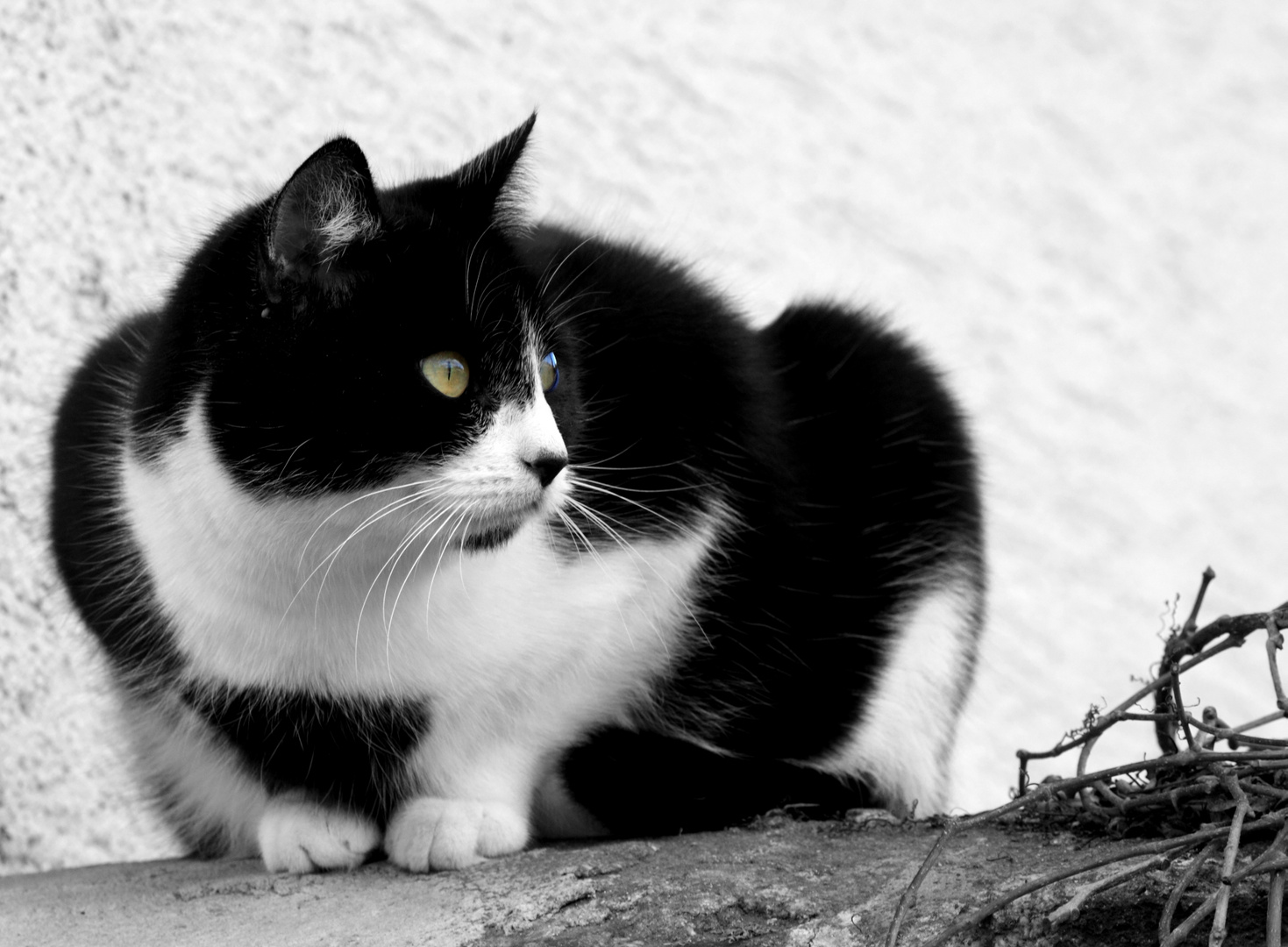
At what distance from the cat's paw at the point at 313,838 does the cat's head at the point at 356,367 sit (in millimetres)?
232

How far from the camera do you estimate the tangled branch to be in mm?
579

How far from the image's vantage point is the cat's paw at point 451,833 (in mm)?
884

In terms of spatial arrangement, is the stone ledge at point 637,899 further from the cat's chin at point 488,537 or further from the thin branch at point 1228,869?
the cat's chin at point 488,537

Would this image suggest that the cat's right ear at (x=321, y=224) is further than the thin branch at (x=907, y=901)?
Yes

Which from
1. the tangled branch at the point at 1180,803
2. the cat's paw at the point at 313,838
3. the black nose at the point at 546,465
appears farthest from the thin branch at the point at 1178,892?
the cat's paw at the point at 313,838

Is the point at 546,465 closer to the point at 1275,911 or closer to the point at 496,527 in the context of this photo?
the point at 496,527

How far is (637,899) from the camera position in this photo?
0.75m

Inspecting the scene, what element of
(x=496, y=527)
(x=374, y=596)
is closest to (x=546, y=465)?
(x=496, y=527)

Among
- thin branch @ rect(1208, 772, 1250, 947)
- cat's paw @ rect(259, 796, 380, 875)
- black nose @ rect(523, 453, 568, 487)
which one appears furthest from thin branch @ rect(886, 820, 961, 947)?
cat's paw @ rect(259, 796, 380, 875)

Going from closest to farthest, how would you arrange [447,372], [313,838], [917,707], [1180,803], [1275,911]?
[1275,911] → [1180,803] → [447,372] → [313,838] → [917,707]

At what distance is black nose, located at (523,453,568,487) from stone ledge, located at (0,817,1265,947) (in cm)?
23

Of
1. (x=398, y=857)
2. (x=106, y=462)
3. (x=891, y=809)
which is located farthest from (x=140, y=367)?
(x=891, y=809)

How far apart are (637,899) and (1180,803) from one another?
0.29m

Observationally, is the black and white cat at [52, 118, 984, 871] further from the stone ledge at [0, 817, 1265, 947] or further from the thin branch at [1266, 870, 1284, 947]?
the thin branch at [1266, 870, 1284, 947]
